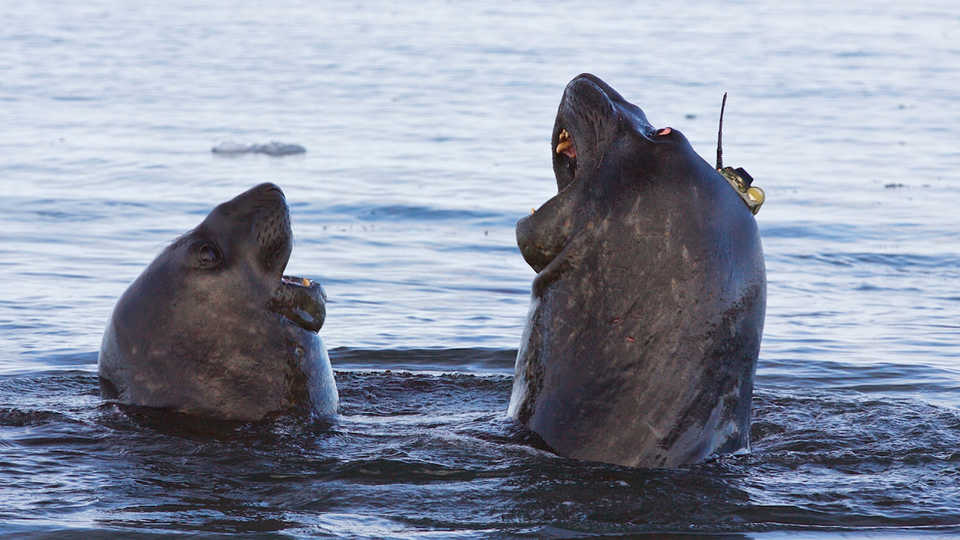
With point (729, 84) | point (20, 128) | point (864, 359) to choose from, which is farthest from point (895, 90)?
point (864, 359)

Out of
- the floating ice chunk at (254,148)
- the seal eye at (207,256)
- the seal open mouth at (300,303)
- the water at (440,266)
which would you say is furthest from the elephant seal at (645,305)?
the floating ice chunk at (254,148)

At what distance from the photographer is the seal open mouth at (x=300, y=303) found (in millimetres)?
6586

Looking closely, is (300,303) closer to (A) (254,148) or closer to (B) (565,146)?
(B) (565,146)

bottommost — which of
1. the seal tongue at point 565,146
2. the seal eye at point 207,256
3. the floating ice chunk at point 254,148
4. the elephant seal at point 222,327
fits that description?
the elephant seal at point 222,327

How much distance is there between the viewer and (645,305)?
18.8 ft

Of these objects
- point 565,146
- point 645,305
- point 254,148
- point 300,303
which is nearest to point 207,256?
point 300,303

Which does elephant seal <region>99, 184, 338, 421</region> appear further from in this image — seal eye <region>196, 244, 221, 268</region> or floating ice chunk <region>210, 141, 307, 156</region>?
floating ice chunk <region>210, 141, 307, 156</region>

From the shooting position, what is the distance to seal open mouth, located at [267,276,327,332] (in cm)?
659

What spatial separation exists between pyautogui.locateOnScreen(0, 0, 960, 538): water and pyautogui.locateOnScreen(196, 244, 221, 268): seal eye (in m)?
0.68

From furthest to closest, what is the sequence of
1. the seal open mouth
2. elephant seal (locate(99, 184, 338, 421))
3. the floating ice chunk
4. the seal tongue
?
1. the floating ice chunk
2. the seal open mouth
3. elephant seal (locate(99, 184, 338, 421))
4. the seal tongue

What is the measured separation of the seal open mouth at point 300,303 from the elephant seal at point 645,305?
1.12 metres

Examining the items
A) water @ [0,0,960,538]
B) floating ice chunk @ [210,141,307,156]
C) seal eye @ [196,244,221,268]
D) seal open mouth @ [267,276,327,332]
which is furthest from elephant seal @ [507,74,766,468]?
floating ice chunk @ [210,141,307,156]

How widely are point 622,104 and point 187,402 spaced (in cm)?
217

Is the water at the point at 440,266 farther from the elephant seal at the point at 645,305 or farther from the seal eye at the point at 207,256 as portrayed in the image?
the seal eye at the point at 207,256
